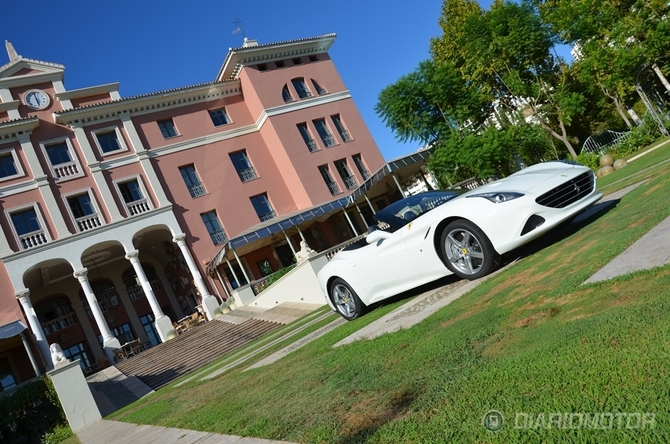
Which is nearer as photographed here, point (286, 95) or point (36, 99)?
point (36, 99)

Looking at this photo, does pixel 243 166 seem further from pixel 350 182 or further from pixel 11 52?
pixel 11 52

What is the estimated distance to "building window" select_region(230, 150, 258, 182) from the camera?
34031mm

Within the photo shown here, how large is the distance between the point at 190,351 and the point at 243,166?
16306 millimetres

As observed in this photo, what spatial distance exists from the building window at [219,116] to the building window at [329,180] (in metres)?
7.11

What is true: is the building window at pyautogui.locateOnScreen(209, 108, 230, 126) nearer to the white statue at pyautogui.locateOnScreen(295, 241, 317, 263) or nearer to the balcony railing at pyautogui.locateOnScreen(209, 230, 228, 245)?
the balcony railing at pyautogui.locateOnScreen(209, 230, 228, 245)

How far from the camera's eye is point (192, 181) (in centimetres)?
3250

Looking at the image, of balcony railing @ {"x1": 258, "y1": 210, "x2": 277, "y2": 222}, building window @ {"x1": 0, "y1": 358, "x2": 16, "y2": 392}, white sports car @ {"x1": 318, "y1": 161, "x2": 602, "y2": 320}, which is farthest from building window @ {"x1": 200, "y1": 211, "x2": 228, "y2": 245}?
white sports car @ {"x1": 318, "y1": 161, "x2": 602, "y2": 320}

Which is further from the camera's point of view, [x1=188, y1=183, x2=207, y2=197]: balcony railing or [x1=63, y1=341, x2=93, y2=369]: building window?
[x1=188, y1=183, x2=207, y2=197]: balcony railing

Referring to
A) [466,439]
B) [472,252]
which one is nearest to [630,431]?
[466,439]

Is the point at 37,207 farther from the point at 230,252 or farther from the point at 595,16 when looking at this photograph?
the point at 595,16

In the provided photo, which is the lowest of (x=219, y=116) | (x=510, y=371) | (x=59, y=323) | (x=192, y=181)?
(x=510, y=371)

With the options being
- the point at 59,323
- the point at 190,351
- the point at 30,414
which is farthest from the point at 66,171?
the point at 30,414

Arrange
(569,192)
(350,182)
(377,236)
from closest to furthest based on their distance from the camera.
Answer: (569,192) → (377,236) → (350,182)

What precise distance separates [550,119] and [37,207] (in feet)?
102
